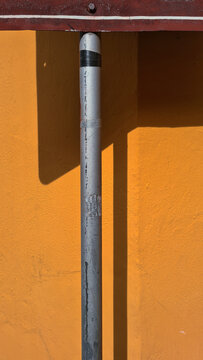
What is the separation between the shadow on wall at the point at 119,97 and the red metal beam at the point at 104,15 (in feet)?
2.01

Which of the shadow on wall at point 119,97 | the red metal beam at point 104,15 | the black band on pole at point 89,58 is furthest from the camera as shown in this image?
the shadow on wall at point 119,97

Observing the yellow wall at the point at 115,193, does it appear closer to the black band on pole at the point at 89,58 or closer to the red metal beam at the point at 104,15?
the black band on pole at the point at 89,58

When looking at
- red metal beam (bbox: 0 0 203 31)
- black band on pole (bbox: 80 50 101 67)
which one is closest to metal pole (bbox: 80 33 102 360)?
black band on pole (bbox: 80 50 101 67)

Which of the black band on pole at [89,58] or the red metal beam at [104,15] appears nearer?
the red metal beam at [104,15]

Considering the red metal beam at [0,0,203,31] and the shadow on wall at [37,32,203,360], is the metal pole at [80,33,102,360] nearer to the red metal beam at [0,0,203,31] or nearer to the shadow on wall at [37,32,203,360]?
the red metal beam at [0,0,203,31]

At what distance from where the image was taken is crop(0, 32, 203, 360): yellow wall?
122 inches

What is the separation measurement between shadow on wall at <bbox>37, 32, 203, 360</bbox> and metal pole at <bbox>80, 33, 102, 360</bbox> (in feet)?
1.43

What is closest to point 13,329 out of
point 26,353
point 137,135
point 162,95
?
point 26,353

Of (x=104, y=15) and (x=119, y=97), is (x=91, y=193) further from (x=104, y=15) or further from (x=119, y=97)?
(x=104, y=15)

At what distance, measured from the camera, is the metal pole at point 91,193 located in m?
2.64

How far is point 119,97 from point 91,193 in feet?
2.55

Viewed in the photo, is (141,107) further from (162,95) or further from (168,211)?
(168,211)

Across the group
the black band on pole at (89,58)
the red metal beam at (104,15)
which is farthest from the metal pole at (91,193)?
the red metal beam at (104,15)

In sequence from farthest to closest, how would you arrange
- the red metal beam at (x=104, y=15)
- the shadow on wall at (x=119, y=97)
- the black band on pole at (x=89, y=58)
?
the shadow on wall at (x=119, y=97), the black band on pole at (x=89, y=58), the red metal beam at (x=104, y=15)
